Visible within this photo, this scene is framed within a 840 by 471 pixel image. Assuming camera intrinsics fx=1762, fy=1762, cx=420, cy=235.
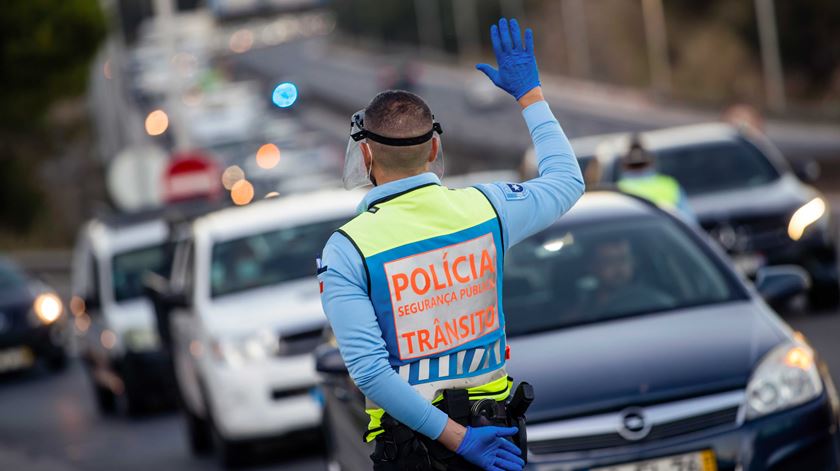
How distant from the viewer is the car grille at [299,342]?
37.1ft

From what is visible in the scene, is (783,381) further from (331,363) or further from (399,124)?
(399,124)

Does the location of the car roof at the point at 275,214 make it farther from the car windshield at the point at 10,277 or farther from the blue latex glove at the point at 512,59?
the car windshield at the point at 10,277

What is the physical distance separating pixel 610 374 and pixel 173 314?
711cm

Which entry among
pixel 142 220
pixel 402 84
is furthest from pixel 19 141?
pixel 142 220

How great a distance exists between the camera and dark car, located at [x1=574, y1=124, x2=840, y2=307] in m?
14.5

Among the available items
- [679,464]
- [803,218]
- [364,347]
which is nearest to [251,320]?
[803,218]

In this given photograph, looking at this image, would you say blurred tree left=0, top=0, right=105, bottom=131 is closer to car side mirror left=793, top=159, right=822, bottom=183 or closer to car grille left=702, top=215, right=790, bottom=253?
car side mirror left=793, top=159, right=822, bottom=183

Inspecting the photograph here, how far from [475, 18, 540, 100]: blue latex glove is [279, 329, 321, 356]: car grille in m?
6.75

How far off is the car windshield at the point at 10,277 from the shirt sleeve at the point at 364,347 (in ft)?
59.8

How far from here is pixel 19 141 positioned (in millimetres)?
61344

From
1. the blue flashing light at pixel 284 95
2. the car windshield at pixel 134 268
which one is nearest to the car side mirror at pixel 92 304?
the car windshield at pixel 134 268

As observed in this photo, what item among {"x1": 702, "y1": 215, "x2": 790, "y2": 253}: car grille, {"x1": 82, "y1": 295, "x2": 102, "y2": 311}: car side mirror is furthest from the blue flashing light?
{"x1": 82, "y1": 295, "x2": 102, "y2": 311}: car side mirror

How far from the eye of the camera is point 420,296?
14.7ft

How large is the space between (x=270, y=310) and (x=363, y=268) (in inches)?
279
